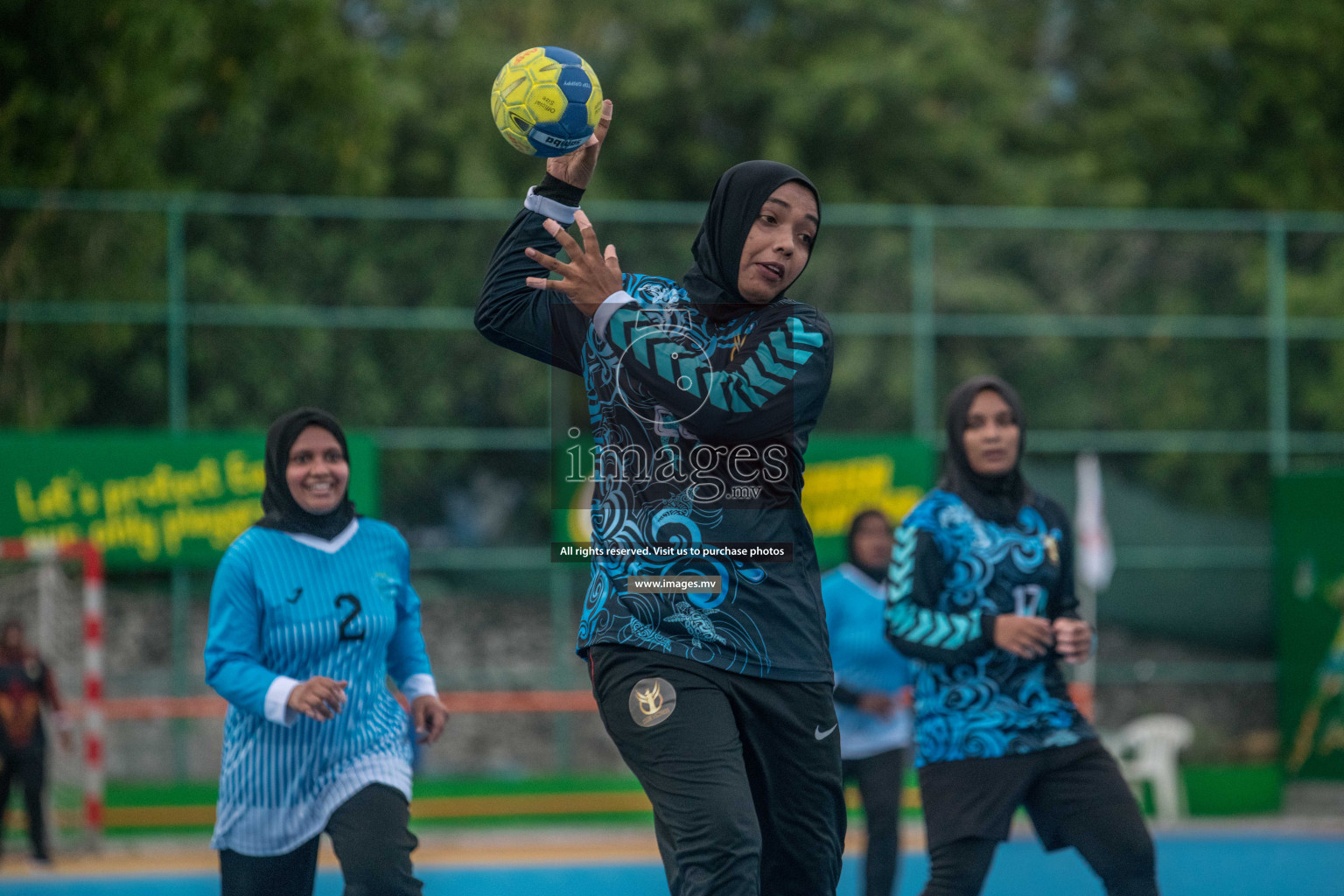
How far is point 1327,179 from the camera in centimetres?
2295

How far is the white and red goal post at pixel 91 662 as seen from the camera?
12.0 m

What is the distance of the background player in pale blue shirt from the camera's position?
25.0ft

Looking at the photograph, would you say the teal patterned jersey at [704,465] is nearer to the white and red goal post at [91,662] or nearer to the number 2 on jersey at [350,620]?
the number 2 on jersey at [350,620]

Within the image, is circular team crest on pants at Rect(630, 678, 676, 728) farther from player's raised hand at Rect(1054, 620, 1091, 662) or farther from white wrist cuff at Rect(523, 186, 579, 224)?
player's raised hand at Rect(1054, 620, 1091, 662)

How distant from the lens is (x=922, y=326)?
14.8 meters

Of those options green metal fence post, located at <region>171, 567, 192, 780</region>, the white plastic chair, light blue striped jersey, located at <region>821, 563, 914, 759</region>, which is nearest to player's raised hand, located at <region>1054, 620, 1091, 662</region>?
light blue striped jersey, located at <region>821, 563, 914, 759</region>

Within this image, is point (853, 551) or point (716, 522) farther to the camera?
point (853, 551)

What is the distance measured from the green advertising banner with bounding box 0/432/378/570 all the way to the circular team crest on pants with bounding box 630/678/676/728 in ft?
31.1

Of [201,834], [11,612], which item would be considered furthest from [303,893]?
[11,612]

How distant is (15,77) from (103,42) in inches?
30.6

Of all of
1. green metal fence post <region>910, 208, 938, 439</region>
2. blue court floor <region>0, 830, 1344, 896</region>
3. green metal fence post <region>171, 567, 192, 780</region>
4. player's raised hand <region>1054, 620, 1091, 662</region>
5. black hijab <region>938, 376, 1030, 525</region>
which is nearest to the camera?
player's raised hand <region>1054, 620, 1091, 662</region>

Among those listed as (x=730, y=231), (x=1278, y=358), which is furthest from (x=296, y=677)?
(x=1278, y=358)

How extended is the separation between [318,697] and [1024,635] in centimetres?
213

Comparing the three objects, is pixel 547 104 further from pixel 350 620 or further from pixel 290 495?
pixel 350 620
